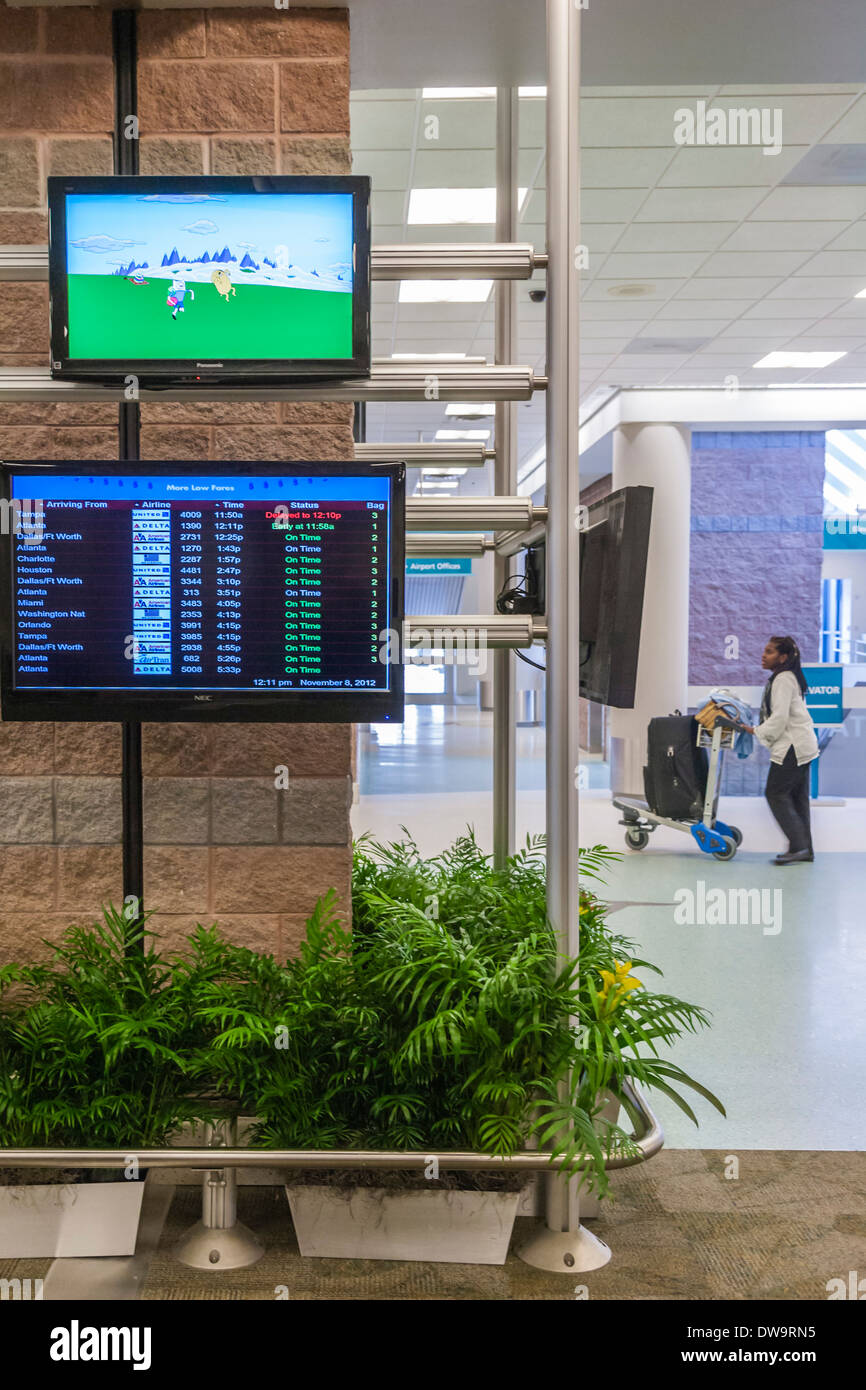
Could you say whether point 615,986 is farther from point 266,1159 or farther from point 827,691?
point 827,691

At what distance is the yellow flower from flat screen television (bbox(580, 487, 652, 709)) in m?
0.59

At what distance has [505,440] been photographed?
3.46 metres

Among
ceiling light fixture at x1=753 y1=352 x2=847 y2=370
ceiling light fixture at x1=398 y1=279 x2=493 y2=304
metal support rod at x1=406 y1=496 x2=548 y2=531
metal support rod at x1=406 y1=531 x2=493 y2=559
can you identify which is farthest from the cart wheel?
metal support rod at x1=406 y1=496 x2=548 y2=531

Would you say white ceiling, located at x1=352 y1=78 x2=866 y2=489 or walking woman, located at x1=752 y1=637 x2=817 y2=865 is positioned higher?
white ceiling, located at x1=352 y1=78 x2=866 y2=489

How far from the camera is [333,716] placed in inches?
98.3

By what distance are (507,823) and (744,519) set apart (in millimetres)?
9232

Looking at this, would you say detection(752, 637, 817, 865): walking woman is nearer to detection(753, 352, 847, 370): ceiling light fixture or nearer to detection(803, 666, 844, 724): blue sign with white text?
detection(803, 666, 844, 724): blue sign with white text

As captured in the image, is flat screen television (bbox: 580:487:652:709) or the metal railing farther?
flat screen television (bbox: 580:487:652:709)

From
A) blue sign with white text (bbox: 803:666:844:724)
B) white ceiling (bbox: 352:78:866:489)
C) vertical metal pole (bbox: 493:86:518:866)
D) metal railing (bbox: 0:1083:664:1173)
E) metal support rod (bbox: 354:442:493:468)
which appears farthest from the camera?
blue sign with white text (bbox: 803:666:844:724)

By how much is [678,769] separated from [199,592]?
5646 millimetres

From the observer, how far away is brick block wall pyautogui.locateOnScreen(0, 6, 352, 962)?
278 cm
